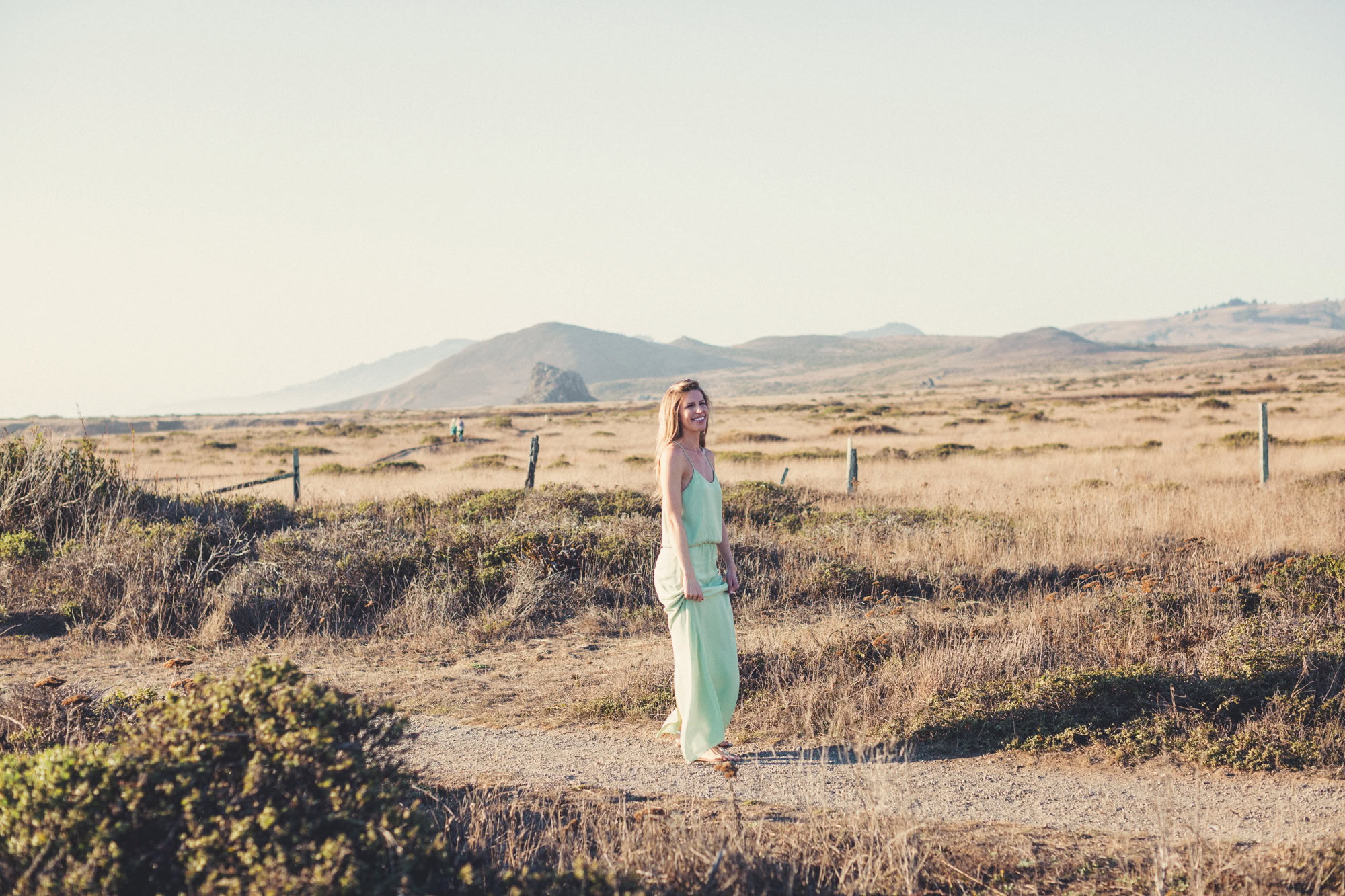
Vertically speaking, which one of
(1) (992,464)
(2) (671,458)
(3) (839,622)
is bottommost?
(3) (839,622)

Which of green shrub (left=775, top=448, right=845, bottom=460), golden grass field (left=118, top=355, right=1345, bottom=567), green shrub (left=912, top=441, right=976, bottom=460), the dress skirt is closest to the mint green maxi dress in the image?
the dress skirt

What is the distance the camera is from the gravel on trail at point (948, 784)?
403 cm

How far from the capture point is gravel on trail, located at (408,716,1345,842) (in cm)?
403

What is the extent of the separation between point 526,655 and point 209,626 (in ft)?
8.90

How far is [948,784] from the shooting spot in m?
4.55

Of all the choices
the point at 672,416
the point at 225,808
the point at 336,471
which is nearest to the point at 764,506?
the point at 672,416

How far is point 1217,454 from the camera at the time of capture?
19953mm

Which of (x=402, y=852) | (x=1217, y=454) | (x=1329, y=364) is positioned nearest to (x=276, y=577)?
(x=402, y=852)

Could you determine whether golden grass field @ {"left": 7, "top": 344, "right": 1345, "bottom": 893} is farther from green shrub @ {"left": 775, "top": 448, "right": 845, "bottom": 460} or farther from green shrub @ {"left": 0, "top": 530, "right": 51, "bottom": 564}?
green shrub @ {"left": 775, "top": 448, "right": 845, "bottom": 460}

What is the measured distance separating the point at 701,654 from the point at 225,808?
95.8 inches

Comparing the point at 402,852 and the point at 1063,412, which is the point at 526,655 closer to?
the point at 402,852

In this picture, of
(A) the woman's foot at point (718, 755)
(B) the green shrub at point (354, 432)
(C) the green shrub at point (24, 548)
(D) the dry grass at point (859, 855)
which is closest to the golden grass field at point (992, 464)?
(B) the green shrub at point (354, 432)

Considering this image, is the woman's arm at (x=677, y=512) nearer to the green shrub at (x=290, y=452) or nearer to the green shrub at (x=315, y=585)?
the green shrub at (x=315, y=585)

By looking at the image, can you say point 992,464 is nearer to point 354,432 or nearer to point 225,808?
point 225,808
